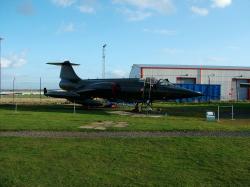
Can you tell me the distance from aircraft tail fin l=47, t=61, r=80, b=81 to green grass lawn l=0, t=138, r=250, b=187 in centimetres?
2566

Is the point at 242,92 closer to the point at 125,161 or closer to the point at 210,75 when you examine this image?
the point at 210,75

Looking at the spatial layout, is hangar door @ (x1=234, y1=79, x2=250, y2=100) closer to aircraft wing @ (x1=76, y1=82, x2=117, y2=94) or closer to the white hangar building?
the white hangar building

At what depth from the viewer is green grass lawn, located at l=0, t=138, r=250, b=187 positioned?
938cm

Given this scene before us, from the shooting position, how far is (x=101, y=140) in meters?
14.8

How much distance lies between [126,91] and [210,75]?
147 feet

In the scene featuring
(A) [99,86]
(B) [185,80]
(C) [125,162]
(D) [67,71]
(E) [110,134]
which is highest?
(B) [185,80]

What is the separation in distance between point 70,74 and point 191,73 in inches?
1461

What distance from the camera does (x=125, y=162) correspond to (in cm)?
1124

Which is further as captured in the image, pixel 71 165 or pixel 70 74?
pixel 70 74

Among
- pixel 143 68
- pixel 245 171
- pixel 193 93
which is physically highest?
pixel 143 68

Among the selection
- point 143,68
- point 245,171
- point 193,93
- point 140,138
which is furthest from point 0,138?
point 143,68

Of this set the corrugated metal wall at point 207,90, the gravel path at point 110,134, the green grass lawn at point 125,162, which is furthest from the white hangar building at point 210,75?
the green grass lawn at point 125,162

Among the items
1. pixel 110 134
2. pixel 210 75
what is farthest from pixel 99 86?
pixel 210 75

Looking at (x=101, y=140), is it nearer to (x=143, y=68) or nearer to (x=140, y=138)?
(x=140, y=138)
